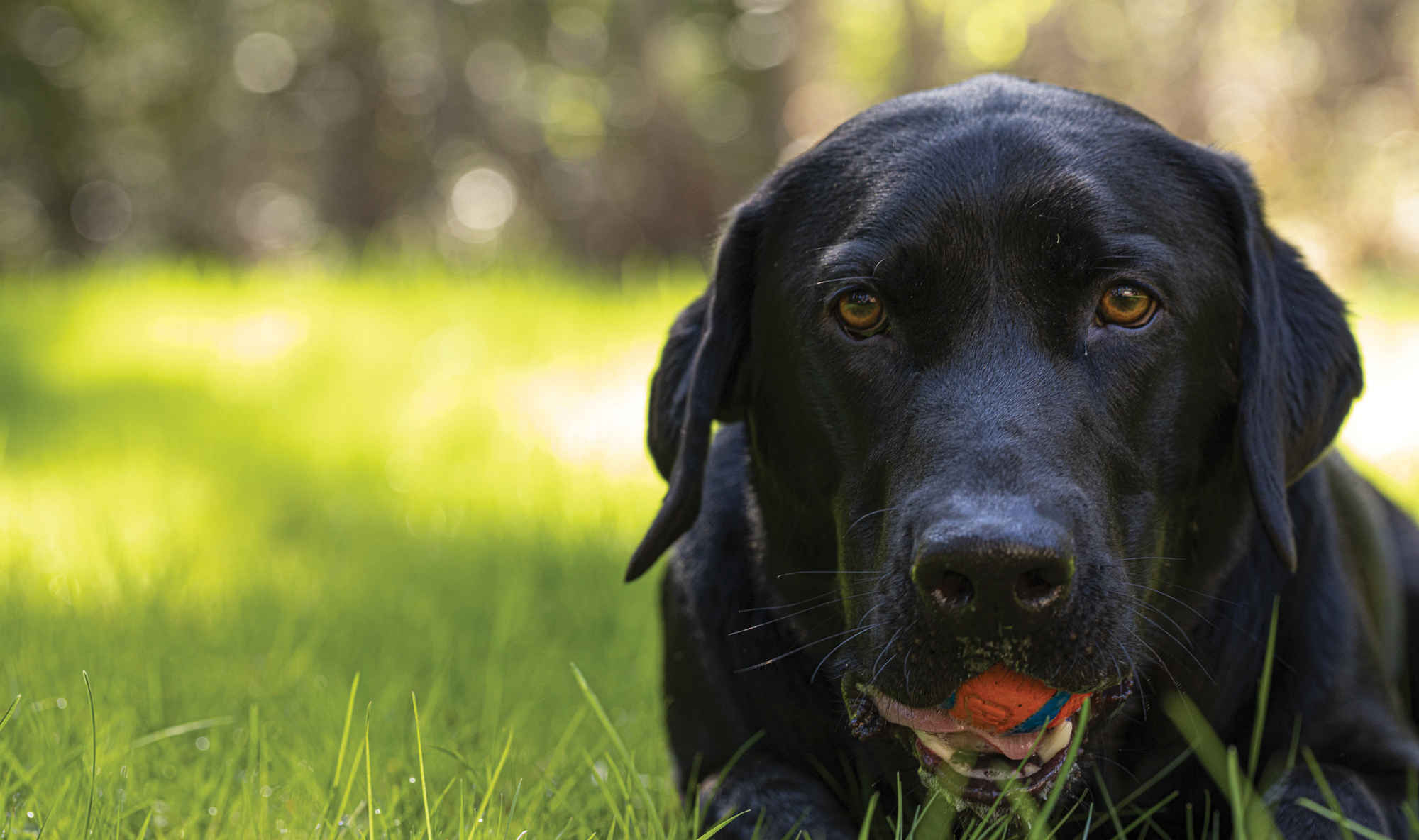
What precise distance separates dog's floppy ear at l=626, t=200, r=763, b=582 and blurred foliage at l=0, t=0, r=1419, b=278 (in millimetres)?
8757

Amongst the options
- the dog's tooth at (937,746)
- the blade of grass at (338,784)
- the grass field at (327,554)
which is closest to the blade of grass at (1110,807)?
the dog's tooth at (937,746)

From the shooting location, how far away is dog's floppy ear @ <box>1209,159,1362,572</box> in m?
2.09

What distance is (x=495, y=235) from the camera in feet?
45.2

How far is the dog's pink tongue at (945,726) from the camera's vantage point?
184 centimetres

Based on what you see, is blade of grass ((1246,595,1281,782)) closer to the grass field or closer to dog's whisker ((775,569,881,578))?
dog's whisker ((775,569,881,578))

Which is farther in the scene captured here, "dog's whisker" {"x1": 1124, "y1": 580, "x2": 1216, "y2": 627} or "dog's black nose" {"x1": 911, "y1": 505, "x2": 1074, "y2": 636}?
"dog's whisker" {"x1": 1124, "y1": 580, "x2": 1216, "y2": 627}

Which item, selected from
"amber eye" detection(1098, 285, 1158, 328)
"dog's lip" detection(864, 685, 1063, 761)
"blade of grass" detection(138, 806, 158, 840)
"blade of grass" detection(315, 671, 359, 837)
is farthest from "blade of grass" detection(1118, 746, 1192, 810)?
"blade of grass" detection(138, 806, 158, 840)

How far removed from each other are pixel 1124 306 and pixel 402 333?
4.75 m

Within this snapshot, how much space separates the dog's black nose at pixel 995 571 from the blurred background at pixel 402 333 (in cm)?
75

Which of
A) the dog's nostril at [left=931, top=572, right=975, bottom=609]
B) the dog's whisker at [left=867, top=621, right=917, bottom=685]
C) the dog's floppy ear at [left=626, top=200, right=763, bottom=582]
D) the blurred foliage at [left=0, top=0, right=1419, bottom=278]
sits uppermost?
the blurred foliage at [left=0, top=0, right=1419, bottom=278]

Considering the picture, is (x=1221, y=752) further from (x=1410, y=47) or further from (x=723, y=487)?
(x=1410, y=47)

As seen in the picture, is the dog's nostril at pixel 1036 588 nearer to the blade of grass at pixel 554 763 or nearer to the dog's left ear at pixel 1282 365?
the dog's left ear at pixel 1282 365

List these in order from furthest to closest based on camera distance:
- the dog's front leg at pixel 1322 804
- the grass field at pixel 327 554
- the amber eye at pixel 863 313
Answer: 1. the grass field at pixel 327 554
2. the amber eye at pixel 863 313
3. the dog's front leg at pixel 1322 804

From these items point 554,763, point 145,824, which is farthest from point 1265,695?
point 145,824
